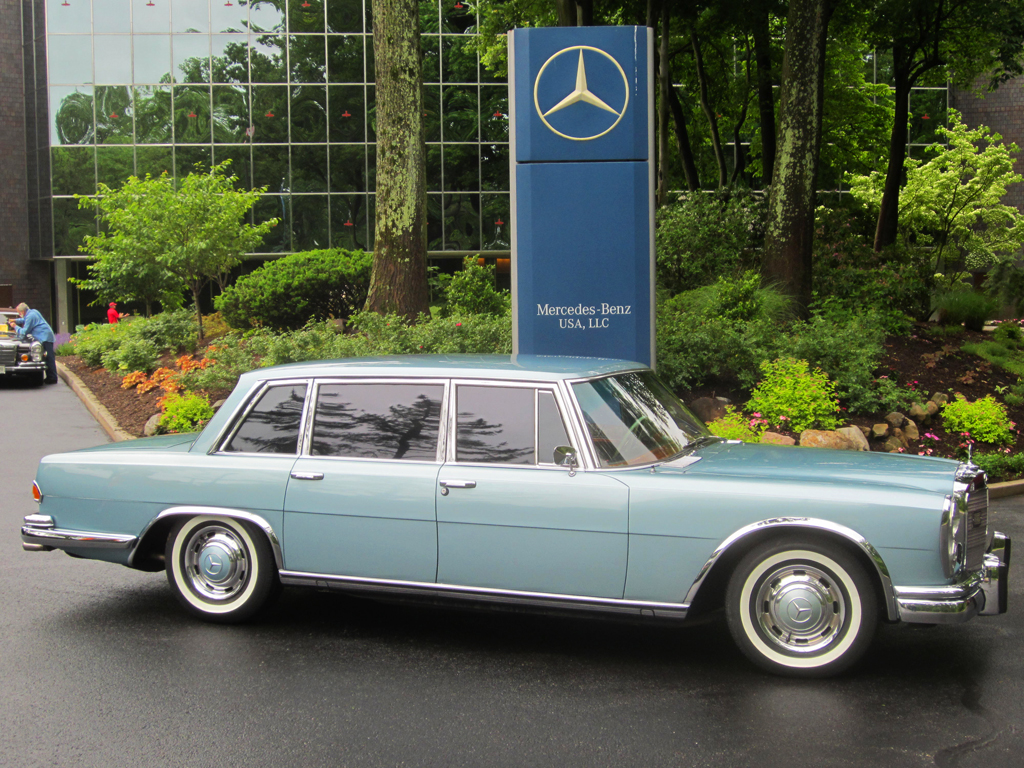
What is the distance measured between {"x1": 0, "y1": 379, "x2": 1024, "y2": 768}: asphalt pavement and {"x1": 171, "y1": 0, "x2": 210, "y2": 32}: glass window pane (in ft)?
107

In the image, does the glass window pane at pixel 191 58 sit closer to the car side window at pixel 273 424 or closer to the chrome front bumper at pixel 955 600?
the car side window at pixel 273 424

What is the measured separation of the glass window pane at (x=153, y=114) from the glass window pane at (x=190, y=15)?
7.42ft

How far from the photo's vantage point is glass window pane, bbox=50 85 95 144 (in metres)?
34.7

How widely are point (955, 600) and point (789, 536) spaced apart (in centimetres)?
78

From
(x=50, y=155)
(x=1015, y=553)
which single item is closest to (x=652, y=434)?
(x=1015, y=553)

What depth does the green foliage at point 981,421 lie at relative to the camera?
1084 cm

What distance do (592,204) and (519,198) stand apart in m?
0.70

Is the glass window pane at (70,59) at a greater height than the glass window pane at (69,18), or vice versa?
Answer: the glass window pane at (69,18)

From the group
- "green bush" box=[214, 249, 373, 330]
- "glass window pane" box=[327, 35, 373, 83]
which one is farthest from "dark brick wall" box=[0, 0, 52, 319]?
"green bush" box=[214, 249, 373, 330]

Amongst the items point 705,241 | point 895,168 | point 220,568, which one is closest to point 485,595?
point 220,568

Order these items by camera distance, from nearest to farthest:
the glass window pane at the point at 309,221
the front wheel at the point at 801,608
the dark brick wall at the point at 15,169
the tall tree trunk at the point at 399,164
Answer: the front wheel at the point at 801,608 → the tall tree trunk at the point at 399,164 → the glass window pane at the point at 309,221 → the dark brick wall at the point at 15,169

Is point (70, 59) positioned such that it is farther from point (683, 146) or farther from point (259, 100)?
point (683, 146)

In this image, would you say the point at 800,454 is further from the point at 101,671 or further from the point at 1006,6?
the point at 1006,6

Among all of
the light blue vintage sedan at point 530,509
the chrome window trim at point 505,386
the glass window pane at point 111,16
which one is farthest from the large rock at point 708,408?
the glass window pane at point 111,16
